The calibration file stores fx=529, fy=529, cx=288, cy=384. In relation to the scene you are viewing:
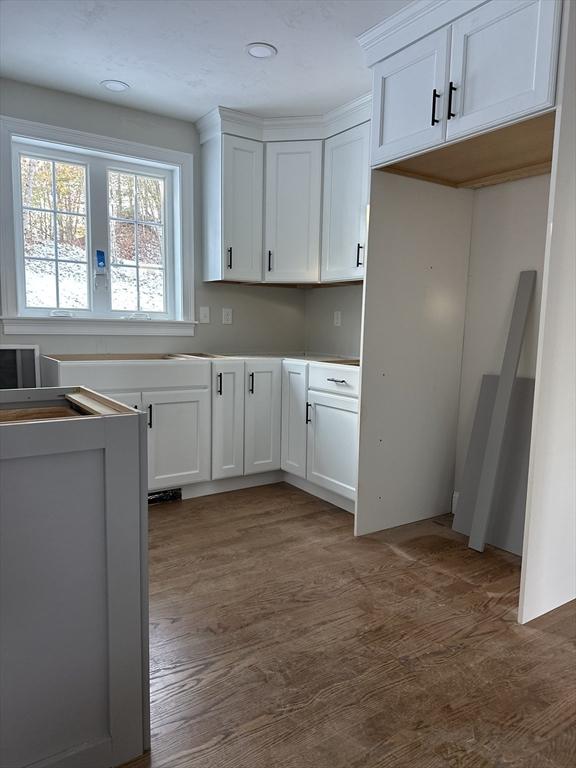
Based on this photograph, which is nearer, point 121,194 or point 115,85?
point 115,85

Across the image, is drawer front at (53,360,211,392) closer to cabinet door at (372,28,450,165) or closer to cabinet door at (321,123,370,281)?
cabinet door at (321,123,370,281)

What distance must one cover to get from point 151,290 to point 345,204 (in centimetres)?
141

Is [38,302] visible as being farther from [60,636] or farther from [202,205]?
[60,636]

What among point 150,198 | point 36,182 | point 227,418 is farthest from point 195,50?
point 227,418

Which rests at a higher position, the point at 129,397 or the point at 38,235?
the point at 38,235

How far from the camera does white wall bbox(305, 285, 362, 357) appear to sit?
365 cm

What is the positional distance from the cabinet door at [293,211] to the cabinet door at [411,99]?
3.35ft

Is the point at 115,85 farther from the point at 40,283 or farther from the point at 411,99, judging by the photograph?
the point at 411,99

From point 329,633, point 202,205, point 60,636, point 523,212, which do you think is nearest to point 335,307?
point 202,205

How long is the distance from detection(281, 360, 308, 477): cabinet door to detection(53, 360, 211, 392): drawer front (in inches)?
21.0

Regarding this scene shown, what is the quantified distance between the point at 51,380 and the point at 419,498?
215cm

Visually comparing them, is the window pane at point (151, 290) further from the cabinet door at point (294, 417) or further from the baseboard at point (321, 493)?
the baseboard at point (321, 493)

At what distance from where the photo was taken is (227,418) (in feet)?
10.8

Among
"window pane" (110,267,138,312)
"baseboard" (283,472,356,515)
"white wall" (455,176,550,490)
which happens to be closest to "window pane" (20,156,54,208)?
"window pane" (110,267,138,312)
